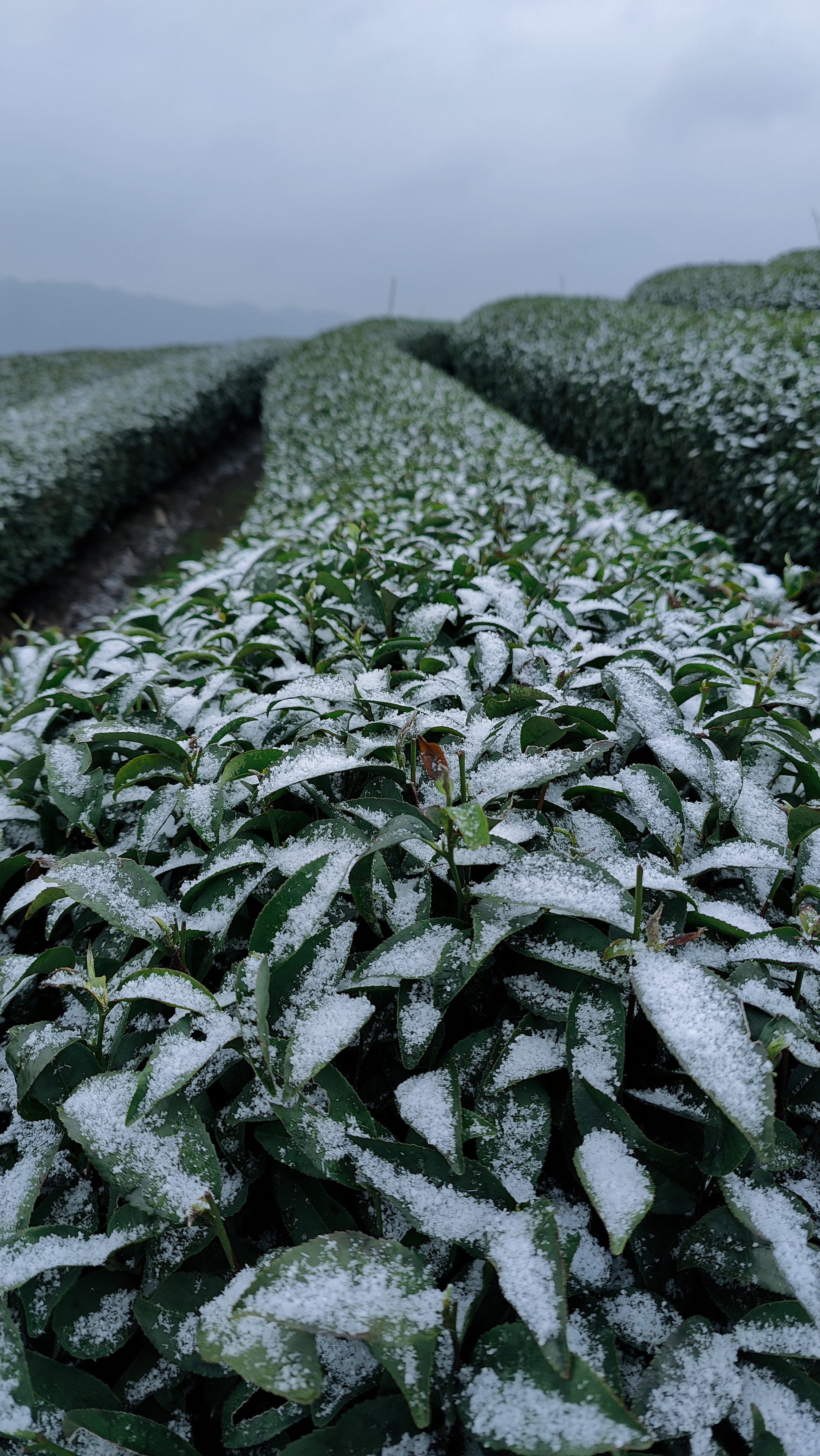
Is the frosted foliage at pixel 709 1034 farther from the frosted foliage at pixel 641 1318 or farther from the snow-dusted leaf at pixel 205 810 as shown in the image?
the snow-dusted leaf at pixel 205 810

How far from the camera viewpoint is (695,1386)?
0.66m

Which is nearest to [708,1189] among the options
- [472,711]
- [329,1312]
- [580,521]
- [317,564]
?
[329,1312]

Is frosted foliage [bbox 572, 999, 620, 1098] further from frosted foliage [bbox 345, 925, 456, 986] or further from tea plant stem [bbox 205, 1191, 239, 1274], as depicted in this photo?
tea plant stem [bbox 205, 1191, 239, 1274]

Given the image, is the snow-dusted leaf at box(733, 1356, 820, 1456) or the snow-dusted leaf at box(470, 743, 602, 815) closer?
the snow-dusted leaf at box(733, 1356, 820, 1456)

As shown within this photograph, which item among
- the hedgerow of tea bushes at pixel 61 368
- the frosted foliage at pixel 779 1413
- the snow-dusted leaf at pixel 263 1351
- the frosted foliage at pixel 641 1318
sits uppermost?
the hedgerow of tea bushes at pixel 61 368

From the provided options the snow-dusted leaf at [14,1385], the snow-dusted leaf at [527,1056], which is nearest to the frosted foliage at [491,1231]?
the snow-dusted leaf at [527,1056]

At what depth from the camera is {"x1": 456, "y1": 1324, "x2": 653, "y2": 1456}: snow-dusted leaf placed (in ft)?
1.90

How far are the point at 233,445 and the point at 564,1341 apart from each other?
16480 mm

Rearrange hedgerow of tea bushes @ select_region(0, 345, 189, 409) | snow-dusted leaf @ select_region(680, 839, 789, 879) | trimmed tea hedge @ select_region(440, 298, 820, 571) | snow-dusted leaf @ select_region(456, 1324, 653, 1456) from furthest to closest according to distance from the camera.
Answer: hedgerow of tea bushes @ select_region(0, 345, 189, 409), trimmed tea hedge @ select_region(440, 298, 820, 571), snow-dusted leaf @ select_region(680, 839, 789, 879), snow-dusted leaf @ select_region(456, 1324, 653, 1456)

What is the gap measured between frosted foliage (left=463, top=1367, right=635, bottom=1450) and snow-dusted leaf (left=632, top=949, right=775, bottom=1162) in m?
0.24

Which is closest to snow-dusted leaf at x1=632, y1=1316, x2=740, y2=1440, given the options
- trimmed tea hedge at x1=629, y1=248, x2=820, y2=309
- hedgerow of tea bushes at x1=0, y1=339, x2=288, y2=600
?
hedgerow of tea bushes at x1=0, y1=339, x2=288, y2=600

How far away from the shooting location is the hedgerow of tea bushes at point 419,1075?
0.67m

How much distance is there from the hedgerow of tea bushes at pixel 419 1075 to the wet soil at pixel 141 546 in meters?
4.97

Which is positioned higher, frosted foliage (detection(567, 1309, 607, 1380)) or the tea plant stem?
the tea plant stem
